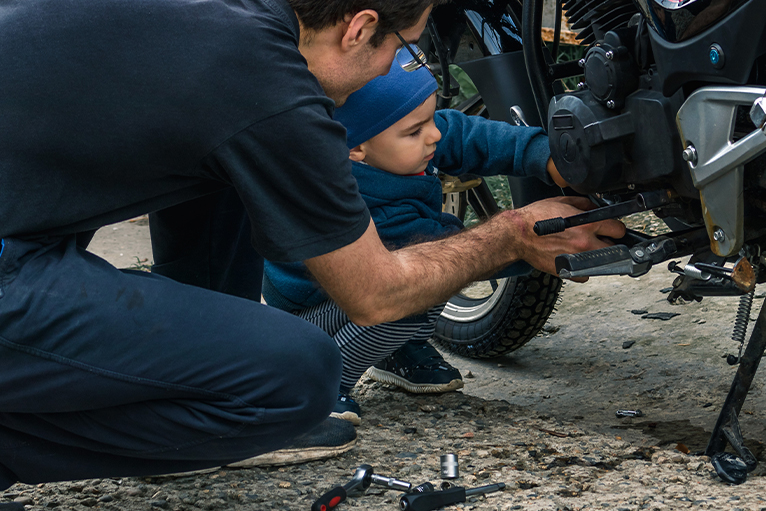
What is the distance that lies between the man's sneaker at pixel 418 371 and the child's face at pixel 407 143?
26.6 inches

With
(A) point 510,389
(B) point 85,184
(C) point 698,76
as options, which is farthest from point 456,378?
(B) point 85,184

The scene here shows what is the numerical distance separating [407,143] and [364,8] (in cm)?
66

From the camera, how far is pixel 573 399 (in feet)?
8.14

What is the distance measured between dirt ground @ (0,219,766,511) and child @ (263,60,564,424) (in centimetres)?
27

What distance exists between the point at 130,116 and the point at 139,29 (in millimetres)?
133

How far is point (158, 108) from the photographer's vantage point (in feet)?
4.06

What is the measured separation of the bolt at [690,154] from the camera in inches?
58.3

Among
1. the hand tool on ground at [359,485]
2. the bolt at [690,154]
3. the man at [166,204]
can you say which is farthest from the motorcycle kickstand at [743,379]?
the man at [166,204]

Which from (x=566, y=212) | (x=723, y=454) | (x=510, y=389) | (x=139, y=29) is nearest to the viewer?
(x=139, y=29)

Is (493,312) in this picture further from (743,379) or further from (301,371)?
(301,371)

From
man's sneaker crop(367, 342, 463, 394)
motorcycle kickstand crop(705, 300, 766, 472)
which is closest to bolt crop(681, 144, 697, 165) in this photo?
motorcycle kickstand crop(705, 300, 766, 472)

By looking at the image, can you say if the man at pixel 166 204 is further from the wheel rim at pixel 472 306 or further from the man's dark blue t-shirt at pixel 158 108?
the wheel rim at pixel 472 306

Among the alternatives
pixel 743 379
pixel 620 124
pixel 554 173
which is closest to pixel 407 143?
pixel 554 173

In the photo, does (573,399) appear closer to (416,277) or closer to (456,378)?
(456,378)
